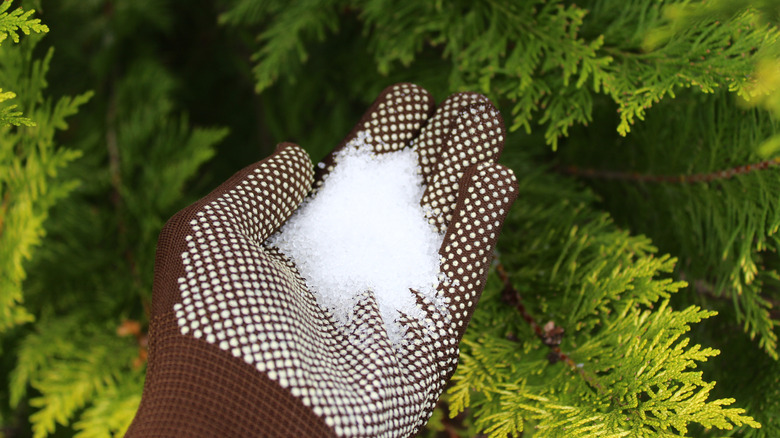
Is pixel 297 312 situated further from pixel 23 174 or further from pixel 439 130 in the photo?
pixel 23 174

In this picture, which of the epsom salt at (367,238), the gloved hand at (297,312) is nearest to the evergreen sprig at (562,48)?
the gloved hand at (297,312)

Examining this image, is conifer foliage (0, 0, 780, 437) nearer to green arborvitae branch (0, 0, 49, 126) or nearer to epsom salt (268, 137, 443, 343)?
green arborvitae branch (0, 0, 49, 126)

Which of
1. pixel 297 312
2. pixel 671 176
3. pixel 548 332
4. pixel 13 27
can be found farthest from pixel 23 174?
pixel 671 176

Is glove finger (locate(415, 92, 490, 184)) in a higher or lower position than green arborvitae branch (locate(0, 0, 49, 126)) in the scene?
lower

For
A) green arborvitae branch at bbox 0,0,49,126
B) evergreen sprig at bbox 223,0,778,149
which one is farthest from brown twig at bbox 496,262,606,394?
green arborvitae branch at bbox 0,0,49,126

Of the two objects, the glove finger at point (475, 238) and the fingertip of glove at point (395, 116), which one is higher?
the fingertip of glove at point (395, 116)

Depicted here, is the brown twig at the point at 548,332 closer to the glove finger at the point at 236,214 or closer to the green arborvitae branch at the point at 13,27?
the glove finger at the point at 236,214
